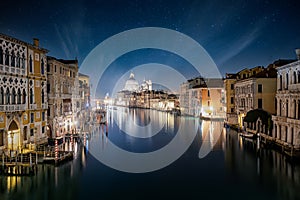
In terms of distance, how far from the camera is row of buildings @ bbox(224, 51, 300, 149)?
20.2 m

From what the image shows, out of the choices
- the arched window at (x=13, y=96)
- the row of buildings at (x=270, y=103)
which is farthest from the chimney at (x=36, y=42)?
the row of buildings at (x=270, y=103)

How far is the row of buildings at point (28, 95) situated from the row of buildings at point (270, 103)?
68.6 feet

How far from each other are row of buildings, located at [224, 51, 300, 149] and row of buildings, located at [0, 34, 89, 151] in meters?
20.9

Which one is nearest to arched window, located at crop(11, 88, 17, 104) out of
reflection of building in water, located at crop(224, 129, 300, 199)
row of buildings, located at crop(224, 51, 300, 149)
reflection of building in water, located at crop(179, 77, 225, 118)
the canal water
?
the canal water

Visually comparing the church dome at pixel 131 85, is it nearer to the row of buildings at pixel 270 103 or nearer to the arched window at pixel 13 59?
the row of buildings at pixel 270 103

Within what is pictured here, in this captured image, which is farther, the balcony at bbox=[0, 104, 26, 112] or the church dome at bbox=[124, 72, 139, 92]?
the church dome at bbox=[124, 72, 139, 92]

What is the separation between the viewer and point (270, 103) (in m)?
29.6

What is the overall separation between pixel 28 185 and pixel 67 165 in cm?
394

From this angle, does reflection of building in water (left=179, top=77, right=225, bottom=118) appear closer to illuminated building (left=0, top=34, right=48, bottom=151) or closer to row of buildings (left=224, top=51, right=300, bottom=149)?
row of buildings (left=224, top=51, right=300, bottom=149)

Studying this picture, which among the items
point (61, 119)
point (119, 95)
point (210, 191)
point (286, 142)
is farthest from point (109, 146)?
point (119, 95)

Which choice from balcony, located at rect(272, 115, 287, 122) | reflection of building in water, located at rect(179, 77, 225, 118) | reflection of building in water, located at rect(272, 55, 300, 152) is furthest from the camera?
reflection of building in water, located at rect(179, 77, 225, 118)

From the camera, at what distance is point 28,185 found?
529 inches

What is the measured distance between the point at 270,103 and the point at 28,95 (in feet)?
86.0

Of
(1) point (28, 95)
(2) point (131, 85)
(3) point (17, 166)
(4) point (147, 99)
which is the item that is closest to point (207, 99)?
(1) point (28, 95)
